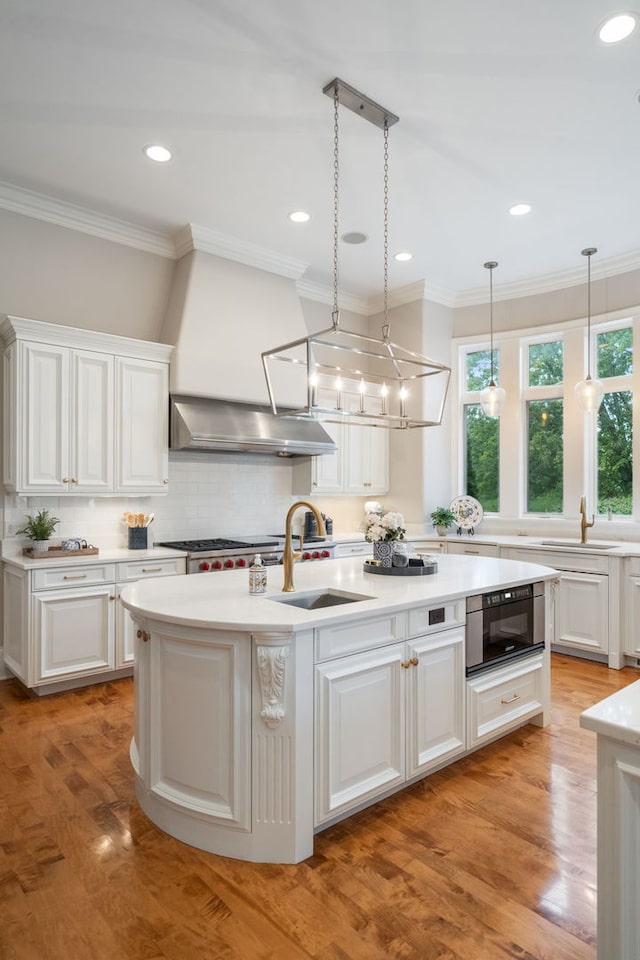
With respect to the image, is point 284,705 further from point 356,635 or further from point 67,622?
point 67,622

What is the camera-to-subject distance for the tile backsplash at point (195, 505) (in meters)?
4.29

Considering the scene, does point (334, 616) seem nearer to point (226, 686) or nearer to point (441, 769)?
point (226, 686)

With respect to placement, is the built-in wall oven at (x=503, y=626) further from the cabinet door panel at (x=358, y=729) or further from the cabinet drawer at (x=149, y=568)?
the cabinet drawer at (x=149, y=568)

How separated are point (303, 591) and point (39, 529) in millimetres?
2253

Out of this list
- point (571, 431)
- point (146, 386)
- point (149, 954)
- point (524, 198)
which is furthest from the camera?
point (571, 431)

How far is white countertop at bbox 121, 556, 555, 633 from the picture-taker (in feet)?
6.99

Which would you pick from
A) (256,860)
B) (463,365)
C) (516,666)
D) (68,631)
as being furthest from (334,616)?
(463,365)

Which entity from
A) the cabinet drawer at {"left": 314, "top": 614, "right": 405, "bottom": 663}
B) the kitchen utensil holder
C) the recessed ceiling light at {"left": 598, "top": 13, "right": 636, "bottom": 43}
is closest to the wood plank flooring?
the cabinet drawer at {"left": 314, "top": 614, "right": 405, "bottom": 663}

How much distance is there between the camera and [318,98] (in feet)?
9.93

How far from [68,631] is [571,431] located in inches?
181

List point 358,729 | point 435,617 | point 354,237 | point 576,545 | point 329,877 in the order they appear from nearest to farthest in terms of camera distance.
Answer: point 329,877 → point 358,729 → point 435,617 → point 354,237 → point 576,545

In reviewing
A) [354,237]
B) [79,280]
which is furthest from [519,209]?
A: [79,280]

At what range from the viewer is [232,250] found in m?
4.80

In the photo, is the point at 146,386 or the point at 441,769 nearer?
the point at 441,769
